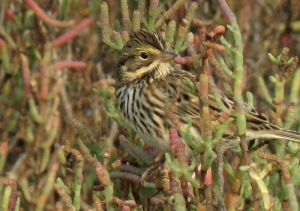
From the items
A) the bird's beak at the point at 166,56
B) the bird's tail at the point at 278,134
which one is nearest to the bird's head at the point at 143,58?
the bird's beak at the point at 166,56

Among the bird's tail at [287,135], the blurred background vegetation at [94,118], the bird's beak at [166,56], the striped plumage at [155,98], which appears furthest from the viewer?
the striped plumage at [155,98]

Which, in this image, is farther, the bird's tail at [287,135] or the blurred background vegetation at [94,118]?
the bird's tail at [287,135]

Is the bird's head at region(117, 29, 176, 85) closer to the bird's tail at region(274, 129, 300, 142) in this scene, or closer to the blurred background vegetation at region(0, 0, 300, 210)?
the blurred background vegetation at region(0, 0, 300, 210)

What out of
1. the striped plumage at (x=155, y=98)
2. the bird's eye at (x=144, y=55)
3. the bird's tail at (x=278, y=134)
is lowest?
the bird's tail at (x=278, y=134)

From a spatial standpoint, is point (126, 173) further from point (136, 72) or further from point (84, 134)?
point (136, 72)

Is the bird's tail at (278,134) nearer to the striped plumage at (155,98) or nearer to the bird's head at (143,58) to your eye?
the striped plumage at (155,98)

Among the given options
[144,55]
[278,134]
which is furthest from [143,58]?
[278,134]
